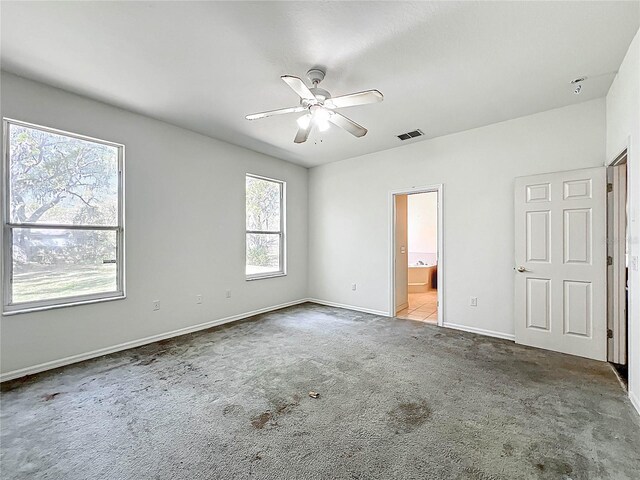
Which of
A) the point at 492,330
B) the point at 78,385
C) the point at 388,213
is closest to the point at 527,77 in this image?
the point at 388,213

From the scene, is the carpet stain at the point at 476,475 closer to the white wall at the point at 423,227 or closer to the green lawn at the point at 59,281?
the green lawn at the point at 59,281

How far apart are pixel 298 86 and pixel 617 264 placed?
3.60 meters

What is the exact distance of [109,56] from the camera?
2.39 m

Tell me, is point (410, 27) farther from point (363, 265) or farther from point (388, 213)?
point (363, 265)

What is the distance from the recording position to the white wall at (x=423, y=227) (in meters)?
8.19

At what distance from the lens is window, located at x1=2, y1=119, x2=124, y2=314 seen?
2.73 metres

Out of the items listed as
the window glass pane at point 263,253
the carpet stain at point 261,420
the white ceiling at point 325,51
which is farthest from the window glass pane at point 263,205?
the carpet stain at point 261,420

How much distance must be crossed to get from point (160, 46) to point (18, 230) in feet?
7.18

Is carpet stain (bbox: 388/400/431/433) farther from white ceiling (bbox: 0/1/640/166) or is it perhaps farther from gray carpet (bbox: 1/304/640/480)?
white ceiling (bbox: 0/1/640/166)

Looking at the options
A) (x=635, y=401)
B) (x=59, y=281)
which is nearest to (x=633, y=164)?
(x=635, y=401)

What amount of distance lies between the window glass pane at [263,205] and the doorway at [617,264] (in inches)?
179

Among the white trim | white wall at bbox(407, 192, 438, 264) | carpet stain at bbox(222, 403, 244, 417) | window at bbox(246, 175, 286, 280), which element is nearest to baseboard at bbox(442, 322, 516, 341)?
the white trim

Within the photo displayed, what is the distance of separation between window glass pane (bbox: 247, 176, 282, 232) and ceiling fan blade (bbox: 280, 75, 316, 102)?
2.79m

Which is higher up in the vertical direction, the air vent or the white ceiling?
the white ceiling
